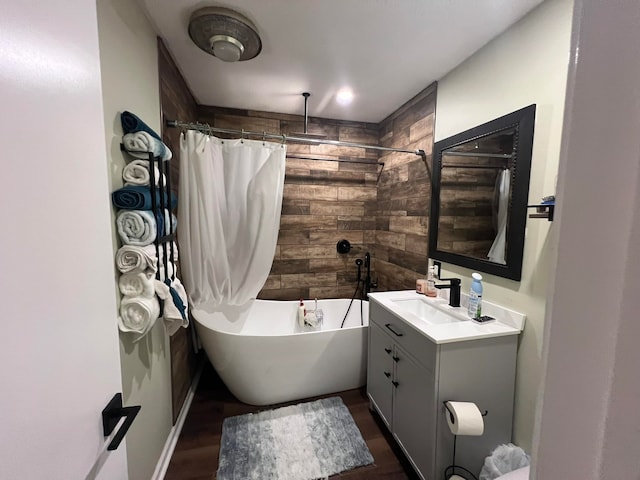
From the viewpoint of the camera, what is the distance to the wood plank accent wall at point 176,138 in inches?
65.2

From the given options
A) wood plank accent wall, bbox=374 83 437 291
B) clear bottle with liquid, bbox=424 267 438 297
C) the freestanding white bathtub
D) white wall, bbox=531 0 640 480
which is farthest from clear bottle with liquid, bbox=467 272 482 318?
white wall, bbox=531 0 640 480

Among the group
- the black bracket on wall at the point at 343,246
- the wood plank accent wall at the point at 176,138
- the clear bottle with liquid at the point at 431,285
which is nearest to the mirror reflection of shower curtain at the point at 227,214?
the wood plank accent wall at the point at 176,138

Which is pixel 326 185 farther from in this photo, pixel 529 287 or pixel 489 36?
pixel 529 287

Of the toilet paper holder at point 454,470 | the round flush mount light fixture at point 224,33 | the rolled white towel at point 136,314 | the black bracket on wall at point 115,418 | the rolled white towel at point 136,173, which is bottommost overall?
the toilet paper holder at point 454,470

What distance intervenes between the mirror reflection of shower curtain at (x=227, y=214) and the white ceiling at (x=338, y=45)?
48cm

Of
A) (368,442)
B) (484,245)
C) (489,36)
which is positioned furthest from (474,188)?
(368,442)

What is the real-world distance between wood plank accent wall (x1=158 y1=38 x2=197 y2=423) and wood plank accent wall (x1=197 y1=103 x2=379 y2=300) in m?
0.65

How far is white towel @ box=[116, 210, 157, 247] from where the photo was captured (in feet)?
3.66

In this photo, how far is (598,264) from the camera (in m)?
0.29

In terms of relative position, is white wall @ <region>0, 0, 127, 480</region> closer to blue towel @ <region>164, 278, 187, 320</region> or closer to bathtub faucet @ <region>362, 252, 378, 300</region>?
blue towel @ <region>164, 278, 187, 320</region>

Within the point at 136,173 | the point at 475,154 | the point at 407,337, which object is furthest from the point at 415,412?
the point at 136,173

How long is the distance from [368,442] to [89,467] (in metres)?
1.69

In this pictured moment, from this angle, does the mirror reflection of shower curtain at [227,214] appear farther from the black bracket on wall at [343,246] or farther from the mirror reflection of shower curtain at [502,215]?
the mirror reflection of shower curtain at [502,215]

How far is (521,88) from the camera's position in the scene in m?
1.37
